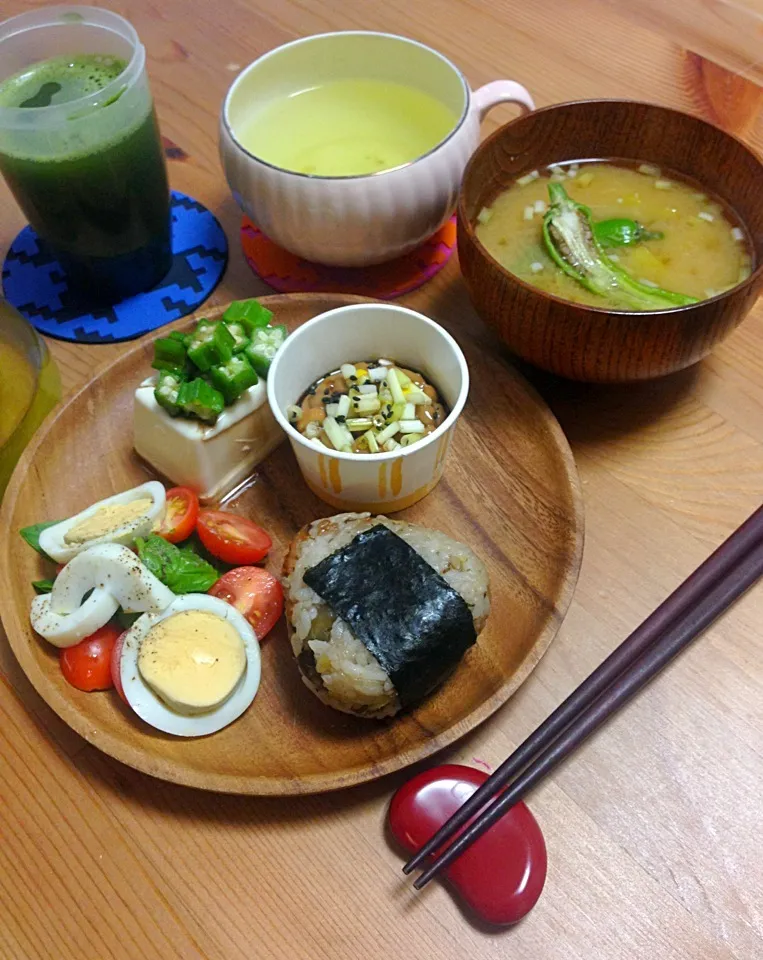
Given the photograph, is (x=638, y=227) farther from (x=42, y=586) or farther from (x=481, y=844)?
(x=42, y=586)

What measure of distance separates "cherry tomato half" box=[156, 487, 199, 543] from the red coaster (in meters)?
0.48

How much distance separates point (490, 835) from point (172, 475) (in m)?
0.70

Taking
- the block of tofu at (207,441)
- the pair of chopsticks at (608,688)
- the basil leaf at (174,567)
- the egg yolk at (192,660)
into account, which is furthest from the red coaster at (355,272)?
the pair of chopsticks at (608,688)

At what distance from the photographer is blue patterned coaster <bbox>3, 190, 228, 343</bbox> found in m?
1.46

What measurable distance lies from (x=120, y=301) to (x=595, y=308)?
896 millimetres

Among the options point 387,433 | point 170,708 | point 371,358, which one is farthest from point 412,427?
point 170,708

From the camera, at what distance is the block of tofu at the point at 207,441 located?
117cm

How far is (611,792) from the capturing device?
101cm

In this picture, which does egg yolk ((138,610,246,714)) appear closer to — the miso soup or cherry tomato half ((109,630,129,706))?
cherry tomato half ((109,630,129,706))

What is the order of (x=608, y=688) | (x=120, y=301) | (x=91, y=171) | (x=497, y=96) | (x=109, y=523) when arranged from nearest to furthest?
1. (x=608, y=688)
2. (x=109, y=523)
3. (x=91, y=171)
4. (x=497, y=96)
5. (x=120, y=301)

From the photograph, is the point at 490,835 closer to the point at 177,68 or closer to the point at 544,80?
the point at 544,80

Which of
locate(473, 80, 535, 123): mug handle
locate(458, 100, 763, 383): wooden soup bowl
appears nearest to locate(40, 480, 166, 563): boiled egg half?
locate(458, 100, 763, 383): wooden soup bowl

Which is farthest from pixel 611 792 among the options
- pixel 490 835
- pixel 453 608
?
pixel 453 608

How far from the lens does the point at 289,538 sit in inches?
47.8
